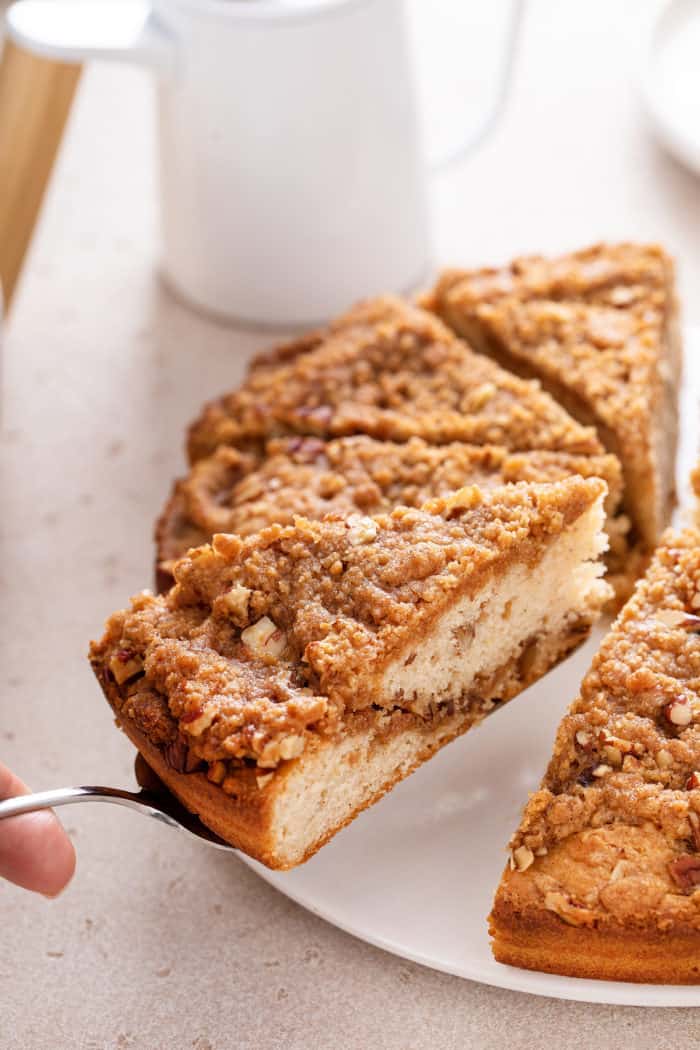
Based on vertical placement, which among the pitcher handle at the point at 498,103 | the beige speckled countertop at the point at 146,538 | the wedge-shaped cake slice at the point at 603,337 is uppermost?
the pitcher handle at the point at 498,103

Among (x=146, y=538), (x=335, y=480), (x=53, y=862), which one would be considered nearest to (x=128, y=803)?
(x=53, y=862)

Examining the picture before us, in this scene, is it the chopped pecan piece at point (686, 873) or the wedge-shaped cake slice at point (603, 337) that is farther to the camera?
the wedge-shaped cake slice at point (603, 337)

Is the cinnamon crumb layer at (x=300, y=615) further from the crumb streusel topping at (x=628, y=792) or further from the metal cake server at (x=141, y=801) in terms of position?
the crumb streusel topping at (x=628, y=792)

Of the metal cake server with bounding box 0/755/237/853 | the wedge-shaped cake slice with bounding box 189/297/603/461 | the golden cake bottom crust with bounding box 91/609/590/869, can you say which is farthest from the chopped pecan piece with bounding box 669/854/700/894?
the wedge-shaped cake slice with bounding box 189/297/603/461

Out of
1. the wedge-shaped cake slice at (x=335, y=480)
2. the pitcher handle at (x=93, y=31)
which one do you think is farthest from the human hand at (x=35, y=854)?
the pitcher handle at (x=93, y=31)


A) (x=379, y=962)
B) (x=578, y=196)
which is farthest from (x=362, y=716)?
(x=578, y=196)

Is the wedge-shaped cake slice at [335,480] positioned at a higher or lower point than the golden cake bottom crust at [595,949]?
higher
